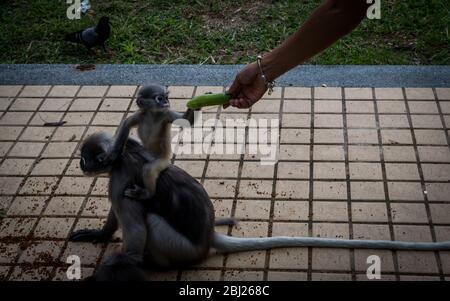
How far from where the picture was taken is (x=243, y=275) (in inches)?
171

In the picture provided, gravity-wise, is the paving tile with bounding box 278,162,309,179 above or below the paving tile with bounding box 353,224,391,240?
above

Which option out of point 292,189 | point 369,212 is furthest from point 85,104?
point 369,212

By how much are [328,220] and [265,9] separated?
402 centimetres

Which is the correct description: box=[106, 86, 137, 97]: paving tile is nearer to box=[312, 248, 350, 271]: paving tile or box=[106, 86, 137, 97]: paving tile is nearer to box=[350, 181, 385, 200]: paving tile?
box=[350, 181, 385, 200]: paving tile

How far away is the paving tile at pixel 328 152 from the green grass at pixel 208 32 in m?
1.62

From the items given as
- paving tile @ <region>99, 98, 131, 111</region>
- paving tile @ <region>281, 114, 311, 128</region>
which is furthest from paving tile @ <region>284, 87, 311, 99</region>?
paving tile @ <region>99, 98, 131, 111</region>

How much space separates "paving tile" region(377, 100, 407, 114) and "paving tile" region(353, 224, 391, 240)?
1.56 meters

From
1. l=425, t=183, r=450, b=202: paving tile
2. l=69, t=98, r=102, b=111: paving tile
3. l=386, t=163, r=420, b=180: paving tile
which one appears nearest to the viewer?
l=425, t=183, r=450, b=202: paving tile

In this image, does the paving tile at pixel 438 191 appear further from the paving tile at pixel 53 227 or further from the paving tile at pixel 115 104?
the paving tile at pixel 115 104

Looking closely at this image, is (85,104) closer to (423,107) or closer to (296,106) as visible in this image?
(296,106)

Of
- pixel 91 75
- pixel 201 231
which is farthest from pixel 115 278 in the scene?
pixel 91 75

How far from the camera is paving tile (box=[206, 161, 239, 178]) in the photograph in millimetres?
5277

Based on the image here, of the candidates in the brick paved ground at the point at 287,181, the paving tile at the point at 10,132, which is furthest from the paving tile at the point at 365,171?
the paving tile at the point at 10,132
